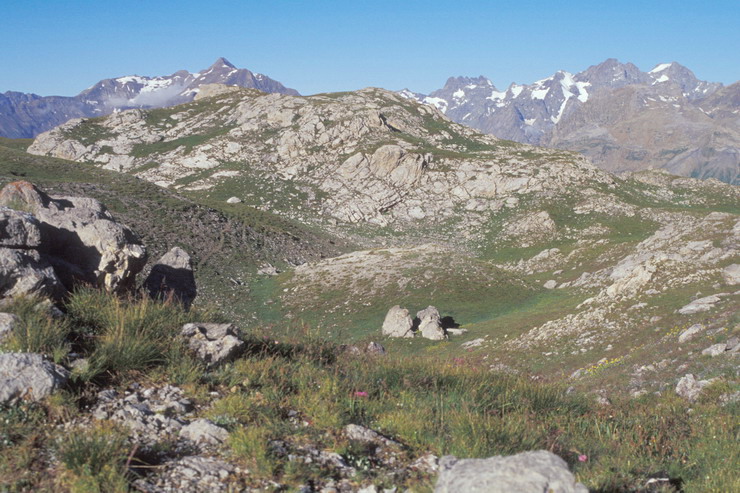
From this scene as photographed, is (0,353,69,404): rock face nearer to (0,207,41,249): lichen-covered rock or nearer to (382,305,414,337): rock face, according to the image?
(0,207,41,249): lichen-covered rock

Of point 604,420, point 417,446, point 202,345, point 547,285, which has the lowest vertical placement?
point 547,285

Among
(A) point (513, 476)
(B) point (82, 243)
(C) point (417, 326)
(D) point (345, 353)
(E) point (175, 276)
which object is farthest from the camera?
(C) point (417, 326)

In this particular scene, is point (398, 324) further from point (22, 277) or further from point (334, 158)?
point (334, 158)

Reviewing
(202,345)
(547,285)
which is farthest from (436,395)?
(547,285)

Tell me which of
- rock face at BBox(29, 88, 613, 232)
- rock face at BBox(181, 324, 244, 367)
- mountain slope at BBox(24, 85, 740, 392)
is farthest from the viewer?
rock face at BBox(29, 88, 613, 232)

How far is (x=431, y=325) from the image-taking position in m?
35.3

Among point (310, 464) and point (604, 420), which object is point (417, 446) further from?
point (604, 420)

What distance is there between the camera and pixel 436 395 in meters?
8.66

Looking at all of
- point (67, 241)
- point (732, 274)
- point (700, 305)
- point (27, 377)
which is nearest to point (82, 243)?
point (67, 241)

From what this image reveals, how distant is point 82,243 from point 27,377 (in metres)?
7.92

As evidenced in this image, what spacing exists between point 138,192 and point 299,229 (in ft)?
77.6

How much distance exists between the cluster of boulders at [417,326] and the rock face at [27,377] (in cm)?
2957

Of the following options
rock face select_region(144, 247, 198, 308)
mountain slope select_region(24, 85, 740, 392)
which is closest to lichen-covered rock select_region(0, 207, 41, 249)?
mountain slope select_region(24, 85, 740, 392)

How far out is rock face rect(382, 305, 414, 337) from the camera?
3544 cm
